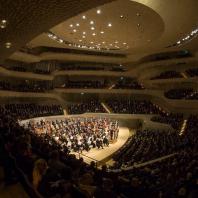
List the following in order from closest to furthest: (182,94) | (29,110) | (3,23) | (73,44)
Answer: (3,23) → (29,110) → (182,94) → (73,44)

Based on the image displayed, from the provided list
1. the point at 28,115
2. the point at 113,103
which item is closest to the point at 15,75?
the point at 28,115

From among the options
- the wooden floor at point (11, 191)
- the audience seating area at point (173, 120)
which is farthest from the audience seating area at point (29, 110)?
the wooden floor at point (11, 191)

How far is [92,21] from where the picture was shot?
27.1m

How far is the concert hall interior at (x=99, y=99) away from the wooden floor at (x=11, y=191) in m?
0.02

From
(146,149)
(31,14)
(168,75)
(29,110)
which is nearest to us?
(31,14)

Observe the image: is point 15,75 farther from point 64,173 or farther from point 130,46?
point 64,173

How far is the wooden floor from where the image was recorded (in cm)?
568

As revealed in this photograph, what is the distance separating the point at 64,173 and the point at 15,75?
2991 cm

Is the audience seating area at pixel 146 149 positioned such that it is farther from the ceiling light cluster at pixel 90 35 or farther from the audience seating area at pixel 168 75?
the audience seating area at pixel 168 75

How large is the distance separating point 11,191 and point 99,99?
122 ft

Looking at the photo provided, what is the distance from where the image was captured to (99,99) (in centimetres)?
4291

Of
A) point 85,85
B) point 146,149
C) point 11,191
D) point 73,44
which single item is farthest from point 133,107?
point 11,191

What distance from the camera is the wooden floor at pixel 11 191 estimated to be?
568 centimetres

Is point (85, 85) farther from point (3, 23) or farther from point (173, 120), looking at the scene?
point (3, 23)
